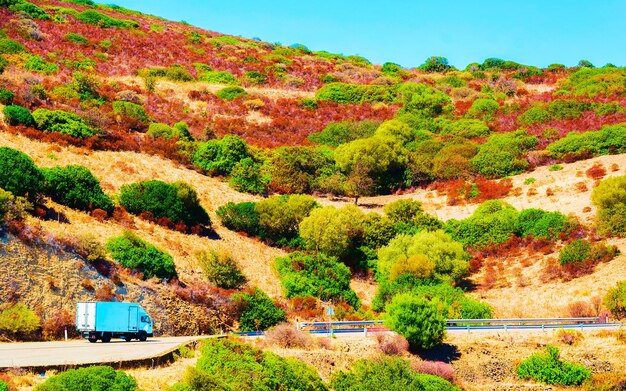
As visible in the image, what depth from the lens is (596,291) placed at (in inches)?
1432

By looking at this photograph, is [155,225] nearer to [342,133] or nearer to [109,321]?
[109,321]

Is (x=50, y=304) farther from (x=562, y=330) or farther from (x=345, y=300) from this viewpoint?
(x=562, y=330)

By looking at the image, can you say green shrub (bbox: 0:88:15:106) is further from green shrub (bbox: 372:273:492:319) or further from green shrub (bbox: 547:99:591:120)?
green shrub (bbox: 547:99:591:120)

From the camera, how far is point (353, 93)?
8144 centimetres

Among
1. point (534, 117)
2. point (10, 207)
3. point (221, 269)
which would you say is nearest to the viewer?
point (10, 207)

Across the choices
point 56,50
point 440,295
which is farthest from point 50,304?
point 56,50

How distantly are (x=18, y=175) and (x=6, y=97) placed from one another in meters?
14.9

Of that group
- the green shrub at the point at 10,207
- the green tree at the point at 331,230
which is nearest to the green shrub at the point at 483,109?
the green tree at the point at 331,230

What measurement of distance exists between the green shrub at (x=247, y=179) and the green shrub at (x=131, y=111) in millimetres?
9730

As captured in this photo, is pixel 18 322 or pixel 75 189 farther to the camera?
pixel 75 189

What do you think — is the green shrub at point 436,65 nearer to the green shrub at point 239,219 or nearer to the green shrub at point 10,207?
the green shrub at point 239,219

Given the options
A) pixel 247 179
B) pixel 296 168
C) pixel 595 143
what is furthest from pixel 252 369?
pixel 595 143

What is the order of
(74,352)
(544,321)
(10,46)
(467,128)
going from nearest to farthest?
(74,352) < (544,321) < (10,46) < (467,128)

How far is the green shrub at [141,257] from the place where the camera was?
33.0 meters
